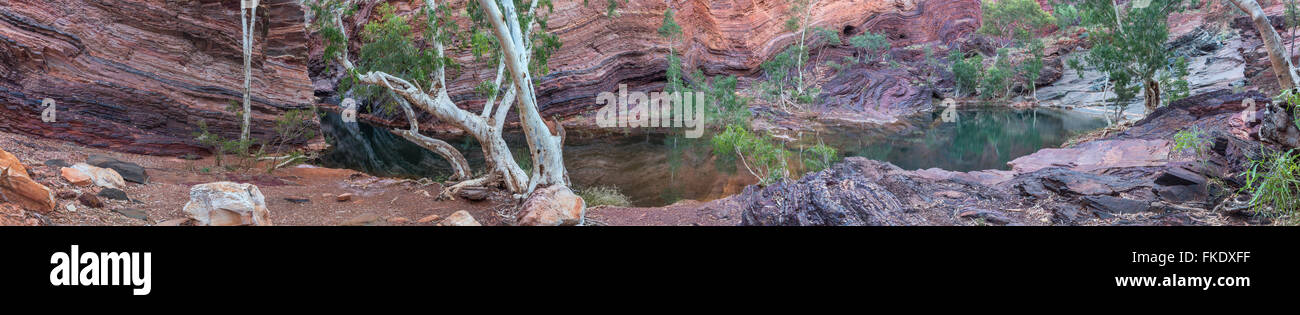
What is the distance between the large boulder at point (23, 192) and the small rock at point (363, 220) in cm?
209

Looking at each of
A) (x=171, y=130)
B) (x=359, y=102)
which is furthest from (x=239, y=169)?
(x=359, y=102)

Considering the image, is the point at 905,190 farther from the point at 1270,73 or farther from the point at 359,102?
the point at 359,102

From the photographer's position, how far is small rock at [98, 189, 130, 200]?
5586mm

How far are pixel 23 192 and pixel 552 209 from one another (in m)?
3.77

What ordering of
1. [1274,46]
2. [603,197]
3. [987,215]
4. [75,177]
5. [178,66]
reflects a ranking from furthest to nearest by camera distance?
[178,66]
[603,197]
[75,177]
[1274,46]
[987,215]

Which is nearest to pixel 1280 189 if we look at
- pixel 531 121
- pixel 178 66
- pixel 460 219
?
pixel 460 219

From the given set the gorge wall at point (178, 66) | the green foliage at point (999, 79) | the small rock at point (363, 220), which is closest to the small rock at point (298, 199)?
the small rock at point (363, 220)

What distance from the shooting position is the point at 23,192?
4312 millimetres

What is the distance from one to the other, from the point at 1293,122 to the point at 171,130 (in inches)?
643

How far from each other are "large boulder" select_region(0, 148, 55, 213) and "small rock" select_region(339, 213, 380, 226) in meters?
2.09

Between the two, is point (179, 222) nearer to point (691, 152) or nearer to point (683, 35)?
point (691, 152)

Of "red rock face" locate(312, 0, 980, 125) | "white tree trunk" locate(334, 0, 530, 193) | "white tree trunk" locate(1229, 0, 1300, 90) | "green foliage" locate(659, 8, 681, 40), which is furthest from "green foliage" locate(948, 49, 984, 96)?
"white tree trunk" locate(334, 0, 530, 193)

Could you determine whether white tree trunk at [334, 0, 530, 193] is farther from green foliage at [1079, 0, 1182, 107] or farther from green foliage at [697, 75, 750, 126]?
green foliage at [1079, 0, 1182, 107]
